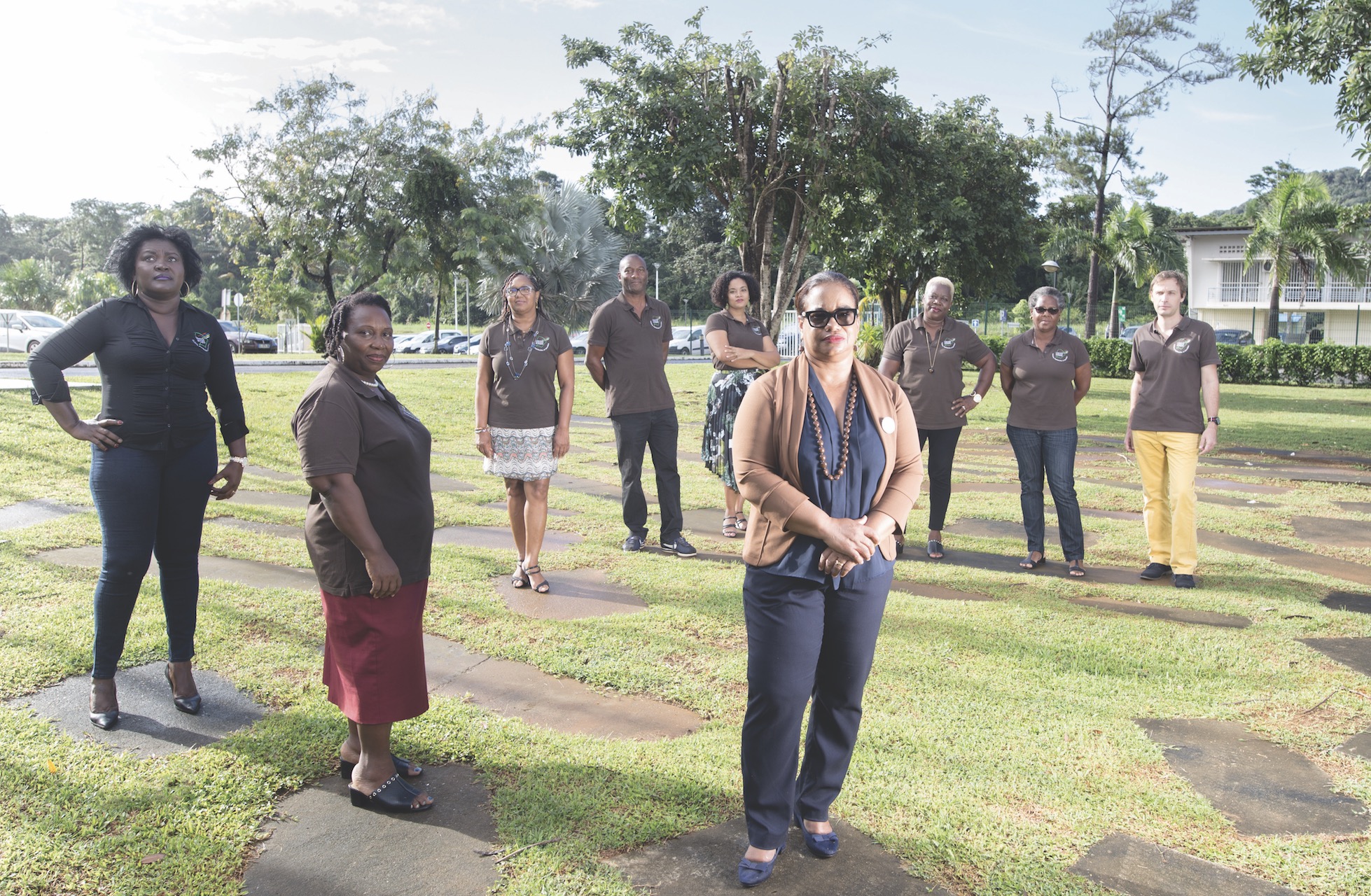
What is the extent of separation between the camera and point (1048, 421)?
6.53 m

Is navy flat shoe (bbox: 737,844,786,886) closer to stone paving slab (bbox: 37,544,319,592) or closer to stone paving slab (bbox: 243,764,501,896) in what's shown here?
stone paving slab (bbox: 243,764,501,896)

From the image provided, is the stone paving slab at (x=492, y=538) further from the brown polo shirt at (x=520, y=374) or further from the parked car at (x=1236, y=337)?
the parked car at (x=1236, y=337)

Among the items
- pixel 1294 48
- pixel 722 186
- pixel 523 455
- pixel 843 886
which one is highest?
pixel 1294 48

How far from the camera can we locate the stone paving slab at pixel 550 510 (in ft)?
27.0

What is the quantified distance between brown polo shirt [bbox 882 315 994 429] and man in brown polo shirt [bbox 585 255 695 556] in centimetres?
172

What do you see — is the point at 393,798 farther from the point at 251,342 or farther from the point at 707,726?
the point at 251,342

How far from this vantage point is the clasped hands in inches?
108

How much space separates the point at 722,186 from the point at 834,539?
1434 cm

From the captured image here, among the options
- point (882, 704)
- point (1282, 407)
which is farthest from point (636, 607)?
point (1282, 407)

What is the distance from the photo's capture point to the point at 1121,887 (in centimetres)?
285


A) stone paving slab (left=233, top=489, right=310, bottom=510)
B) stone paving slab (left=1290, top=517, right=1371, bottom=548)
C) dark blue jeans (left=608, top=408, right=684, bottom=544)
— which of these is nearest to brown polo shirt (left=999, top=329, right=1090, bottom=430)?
dark blue jeans (left=608, top=408, right=684, bottom=544)

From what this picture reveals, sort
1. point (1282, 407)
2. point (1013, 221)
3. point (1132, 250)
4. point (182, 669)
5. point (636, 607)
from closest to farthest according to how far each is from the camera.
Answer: point (182, 669), point (636, 607), point (1282, 407), point (1013, 221), point (1132, 250)

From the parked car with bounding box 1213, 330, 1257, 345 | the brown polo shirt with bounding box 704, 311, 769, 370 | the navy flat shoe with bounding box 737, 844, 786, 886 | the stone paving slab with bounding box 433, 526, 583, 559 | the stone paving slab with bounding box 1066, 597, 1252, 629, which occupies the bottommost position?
the navy flat shoe with bounding box 737, 844, 786, 886

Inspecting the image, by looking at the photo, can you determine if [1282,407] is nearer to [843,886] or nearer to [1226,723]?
[1226,723]
